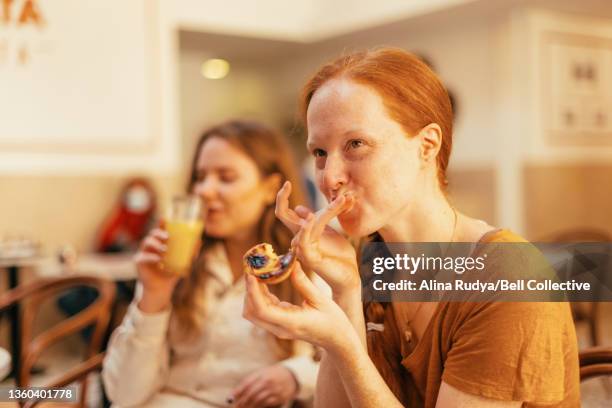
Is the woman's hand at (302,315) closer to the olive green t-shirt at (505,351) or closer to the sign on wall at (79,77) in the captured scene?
the olive green t-shirt at (505,351)

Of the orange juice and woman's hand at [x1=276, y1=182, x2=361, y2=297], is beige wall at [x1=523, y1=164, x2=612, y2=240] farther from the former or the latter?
woman's hand at [x1=276, y1=182, x2=361, y2=297]

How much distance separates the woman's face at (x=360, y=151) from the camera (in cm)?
59

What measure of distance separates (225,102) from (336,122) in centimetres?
514

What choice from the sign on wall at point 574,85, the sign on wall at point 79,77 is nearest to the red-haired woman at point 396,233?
the sign on wall at point 79,77

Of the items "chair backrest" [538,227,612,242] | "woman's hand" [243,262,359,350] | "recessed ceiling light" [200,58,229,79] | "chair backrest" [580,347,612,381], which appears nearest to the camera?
"woman's hand" [243,262,359,350]

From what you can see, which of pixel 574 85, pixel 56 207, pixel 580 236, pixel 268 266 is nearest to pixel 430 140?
pixel 268 266

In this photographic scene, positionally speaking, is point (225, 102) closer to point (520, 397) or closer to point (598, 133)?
point (598, 133)

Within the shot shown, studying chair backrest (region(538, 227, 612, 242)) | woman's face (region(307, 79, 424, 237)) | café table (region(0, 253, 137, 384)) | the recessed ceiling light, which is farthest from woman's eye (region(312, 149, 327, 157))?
the recessed ceiling light

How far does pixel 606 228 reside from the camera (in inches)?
175

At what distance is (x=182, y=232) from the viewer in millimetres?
1046

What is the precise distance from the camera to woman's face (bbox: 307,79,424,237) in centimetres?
59

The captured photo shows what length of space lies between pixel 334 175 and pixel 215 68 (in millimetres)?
5075

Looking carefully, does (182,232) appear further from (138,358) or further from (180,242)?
Answer: (138,358)

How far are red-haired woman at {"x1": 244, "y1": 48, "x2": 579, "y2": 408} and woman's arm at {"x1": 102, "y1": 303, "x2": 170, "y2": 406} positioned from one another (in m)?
0.49
